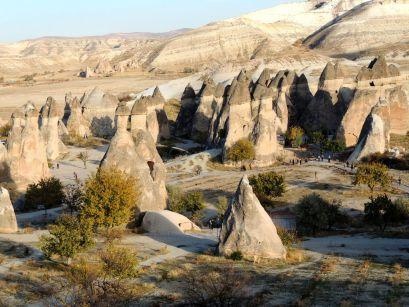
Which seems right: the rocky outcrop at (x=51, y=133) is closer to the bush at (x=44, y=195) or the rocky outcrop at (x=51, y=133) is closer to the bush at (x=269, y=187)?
the bush at (x=44, y=195)

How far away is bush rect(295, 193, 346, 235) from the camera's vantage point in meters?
26.3

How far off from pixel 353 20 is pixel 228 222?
131m

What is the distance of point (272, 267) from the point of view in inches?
750

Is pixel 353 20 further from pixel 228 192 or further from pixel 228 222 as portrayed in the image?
pixel 228 222

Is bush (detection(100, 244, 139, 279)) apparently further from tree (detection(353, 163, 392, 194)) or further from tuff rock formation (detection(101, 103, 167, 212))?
tree (detection(353, 163, 392, 194))

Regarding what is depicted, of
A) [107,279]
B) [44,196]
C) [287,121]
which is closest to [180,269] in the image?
[107,279]

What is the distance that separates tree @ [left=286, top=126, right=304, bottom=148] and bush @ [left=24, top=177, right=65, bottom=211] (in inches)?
874

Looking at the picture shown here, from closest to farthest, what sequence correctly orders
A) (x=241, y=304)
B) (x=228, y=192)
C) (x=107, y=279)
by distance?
(x=241, y=304)
(x=107, y=279)
(x=228, y=192)

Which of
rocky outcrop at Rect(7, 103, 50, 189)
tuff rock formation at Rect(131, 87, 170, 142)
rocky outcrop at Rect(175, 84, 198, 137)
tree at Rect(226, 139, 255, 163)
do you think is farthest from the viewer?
rocky outcrop at Rect(175, 84, 198, 137)

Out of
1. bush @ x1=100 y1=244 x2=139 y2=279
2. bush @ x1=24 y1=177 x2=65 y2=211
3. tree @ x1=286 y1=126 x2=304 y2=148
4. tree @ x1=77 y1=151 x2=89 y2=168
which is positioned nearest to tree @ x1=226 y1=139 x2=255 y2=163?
tree @ x1=286 y1=126 x2=304 y2=148

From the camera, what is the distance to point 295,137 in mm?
48438

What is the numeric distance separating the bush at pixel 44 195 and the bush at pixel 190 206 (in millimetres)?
6480

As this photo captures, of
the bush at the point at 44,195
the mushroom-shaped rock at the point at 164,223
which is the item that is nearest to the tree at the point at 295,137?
the bush at the point at 44,195

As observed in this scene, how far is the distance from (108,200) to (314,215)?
30.7ft
